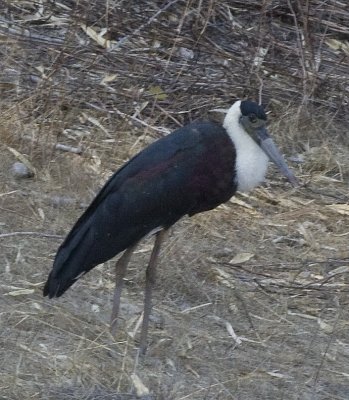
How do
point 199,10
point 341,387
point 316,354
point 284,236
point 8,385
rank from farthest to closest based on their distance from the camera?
point 199,10
point 284,236
point 316,354
point 341,387
point 8,385

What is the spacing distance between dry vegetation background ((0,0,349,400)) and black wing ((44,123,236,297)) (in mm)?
317

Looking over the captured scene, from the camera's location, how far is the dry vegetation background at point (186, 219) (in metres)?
4.04

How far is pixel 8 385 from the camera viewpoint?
360 cm

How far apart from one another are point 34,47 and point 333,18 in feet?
6.79

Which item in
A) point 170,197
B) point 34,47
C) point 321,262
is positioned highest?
point 170,197

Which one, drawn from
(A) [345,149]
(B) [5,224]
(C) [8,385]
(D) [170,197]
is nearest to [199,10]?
(A) [345,149]

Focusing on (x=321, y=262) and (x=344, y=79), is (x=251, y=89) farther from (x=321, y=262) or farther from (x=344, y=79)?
(x=321, y=262)

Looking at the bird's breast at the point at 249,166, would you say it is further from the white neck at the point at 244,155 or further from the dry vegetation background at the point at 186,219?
the dry vegetation background at the point at 186,219

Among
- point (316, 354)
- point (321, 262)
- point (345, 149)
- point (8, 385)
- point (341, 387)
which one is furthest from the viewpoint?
point (345, 149)

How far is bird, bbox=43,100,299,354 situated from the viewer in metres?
4.07

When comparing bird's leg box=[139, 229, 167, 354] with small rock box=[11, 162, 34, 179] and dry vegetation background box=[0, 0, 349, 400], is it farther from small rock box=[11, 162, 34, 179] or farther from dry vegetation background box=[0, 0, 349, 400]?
small rock box=[11, 162, 34, 179]

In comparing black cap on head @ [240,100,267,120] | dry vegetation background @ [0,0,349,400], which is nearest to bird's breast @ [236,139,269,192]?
black cap on head @ [240,100,267,120]

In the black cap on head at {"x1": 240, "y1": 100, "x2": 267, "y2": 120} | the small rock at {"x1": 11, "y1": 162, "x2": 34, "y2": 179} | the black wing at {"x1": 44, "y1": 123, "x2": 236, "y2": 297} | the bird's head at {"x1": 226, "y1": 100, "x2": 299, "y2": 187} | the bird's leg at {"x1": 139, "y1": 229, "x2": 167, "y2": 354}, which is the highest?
the black cap on head at {"x1": 240, "y1": 100, "x2": 267, "y2": 120}

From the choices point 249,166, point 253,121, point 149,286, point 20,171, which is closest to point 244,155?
point 249,166
